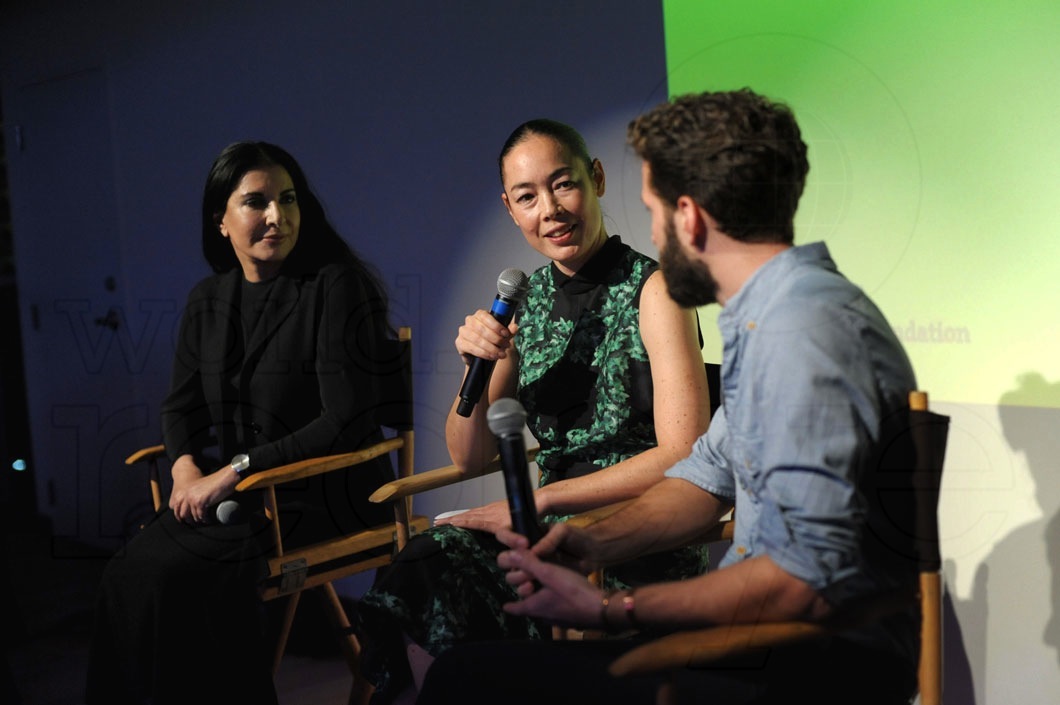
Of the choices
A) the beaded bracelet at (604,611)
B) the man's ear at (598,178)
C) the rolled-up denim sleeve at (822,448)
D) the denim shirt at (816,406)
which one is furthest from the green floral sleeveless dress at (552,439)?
the rolled-up denim sleeve at (822,448)

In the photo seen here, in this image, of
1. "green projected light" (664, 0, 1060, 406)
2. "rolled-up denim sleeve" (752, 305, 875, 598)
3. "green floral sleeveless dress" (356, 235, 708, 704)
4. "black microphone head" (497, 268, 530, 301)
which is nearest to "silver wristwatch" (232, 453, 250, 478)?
"green floral sleeveless dress" (356, 235, 708, 704)

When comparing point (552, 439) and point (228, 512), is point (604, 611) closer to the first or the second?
point (552, 439)

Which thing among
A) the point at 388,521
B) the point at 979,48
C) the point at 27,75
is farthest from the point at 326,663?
the point at 27,75

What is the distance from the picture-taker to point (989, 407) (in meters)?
2.02

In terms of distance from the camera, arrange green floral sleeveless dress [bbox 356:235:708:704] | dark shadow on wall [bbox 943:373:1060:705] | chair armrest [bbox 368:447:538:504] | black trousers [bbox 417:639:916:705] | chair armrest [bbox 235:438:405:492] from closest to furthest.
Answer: black trousers [bbox 417:639:916:705] → green floral sleeveless dress [bbox 356:235:708:704] → dark shadow on wall [bbox 943:373:1060:705] → chair armrest [bbox 368:447:538:504] → chair armrest [bbox 235:438:405:492]

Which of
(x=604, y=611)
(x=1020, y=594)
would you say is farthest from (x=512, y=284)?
(x=1020, y=594)

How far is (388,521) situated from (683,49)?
4.74ft

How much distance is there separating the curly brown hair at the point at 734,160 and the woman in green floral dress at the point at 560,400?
51 cm

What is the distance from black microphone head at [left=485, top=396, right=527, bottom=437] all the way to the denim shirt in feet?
1.17

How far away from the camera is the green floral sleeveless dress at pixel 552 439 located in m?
1.87

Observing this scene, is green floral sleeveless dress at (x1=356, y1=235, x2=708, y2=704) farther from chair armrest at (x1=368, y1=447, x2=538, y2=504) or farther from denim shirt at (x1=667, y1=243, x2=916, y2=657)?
denim shirt at (x1=667, y1=243, x2=916, y2=657)

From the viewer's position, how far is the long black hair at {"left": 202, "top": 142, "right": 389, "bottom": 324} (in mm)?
2605

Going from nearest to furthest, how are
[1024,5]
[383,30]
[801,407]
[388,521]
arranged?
[801,407] → [1024,5] → [388,521] → [383,30]

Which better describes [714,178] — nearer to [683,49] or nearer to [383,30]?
[683,49]
